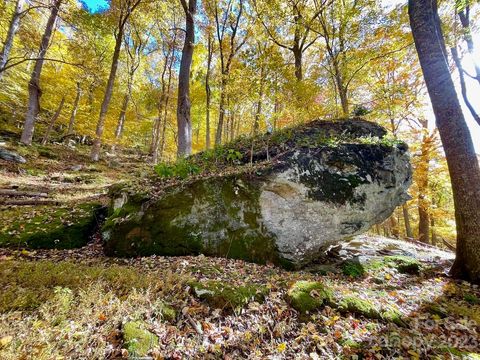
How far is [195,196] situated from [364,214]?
156 inches

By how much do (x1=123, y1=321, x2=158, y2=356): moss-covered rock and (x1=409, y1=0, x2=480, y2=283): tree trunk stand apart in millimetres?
5975

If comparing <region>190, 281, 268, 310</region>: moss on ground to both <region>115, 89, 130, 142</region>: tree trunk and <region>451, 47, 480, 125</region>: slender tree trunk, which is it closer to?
<region>451, 47, 480, 125</region>: slender tree trunk

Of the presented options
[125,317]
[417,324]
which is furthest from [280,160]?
[125,317]

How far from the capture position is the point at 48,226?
495 cm

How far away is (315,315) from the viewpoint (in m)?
3.20

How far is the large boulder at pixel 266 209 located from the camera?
480 cm

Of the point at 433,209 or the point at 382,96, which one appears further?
the point at 433,209

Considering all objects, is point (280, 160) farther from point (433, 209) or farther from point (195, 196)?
point (433, 209)

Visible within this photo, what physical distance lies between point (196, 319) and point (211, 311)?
0.24 meters

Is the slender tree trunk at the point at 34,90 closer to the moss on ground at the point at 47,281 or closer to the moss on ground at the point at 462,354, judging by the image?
the moss on ground at the point at 47,281

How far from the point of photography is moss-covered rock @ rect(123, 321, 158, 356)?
2201mm

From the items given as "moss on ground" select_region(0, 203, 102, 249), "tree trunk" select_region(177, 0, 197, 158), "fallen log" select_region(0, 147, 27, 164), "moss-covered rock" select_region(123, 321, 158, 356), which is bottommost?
"moss-covered rock" select_region(123, 321, 158, 356)

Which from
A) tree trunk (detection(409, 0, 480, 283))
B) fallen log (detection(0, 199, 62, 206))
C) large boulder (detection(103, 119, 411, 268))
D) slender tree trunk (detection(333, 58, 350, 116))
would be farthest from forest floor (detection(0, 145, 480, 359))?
slender tree trunk (detection(333, 58, 350, 116))

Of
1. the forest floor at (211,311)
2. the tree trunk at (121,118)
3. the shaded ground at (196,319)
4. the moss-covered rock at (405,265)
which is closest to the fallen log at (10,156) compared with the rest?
the forest floor at (211,311)
